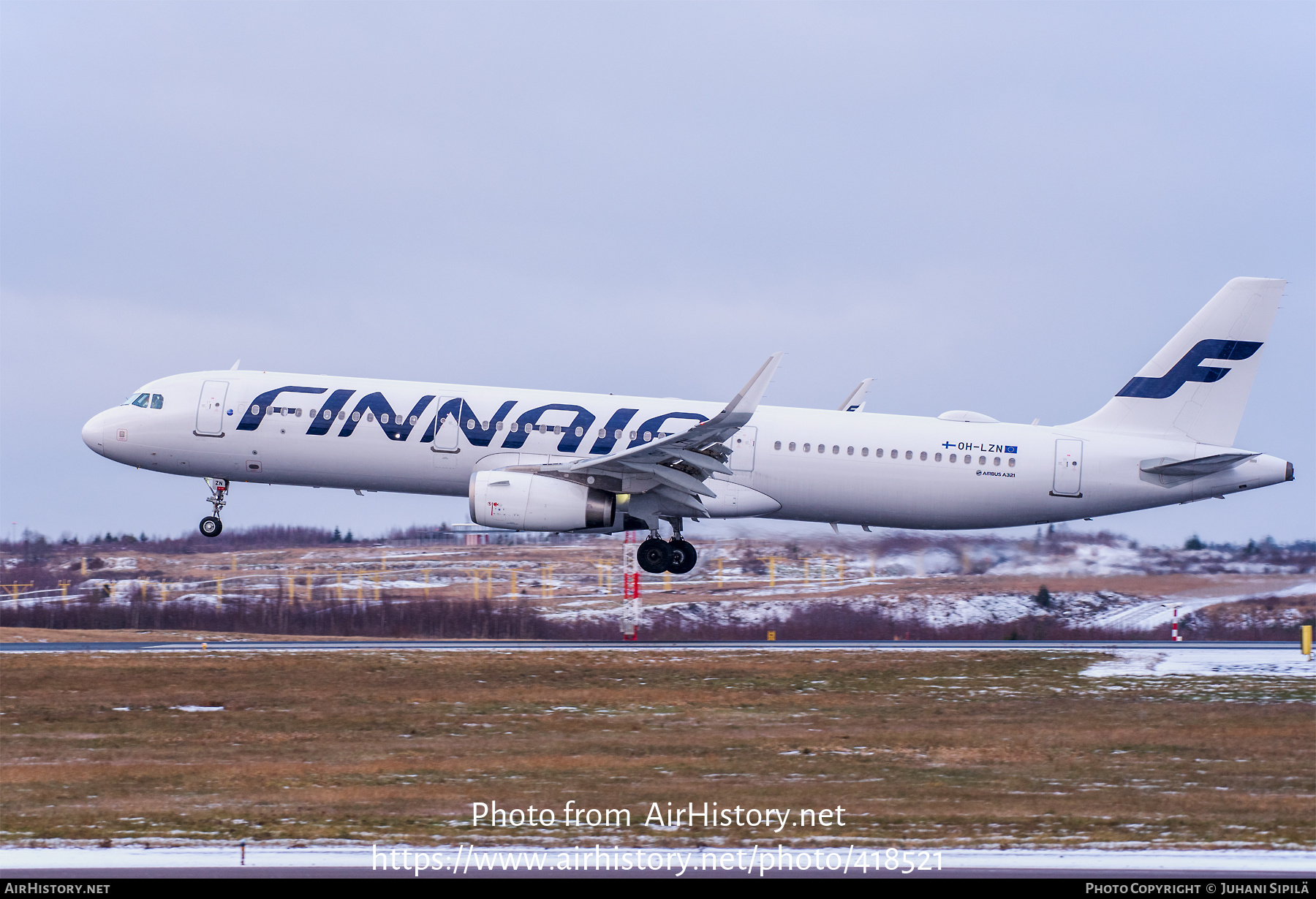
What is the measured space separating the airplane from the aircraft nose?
0.19 ft

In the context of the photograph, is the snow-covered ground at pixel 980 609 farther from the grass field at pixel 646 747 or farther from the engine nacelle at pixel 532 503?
the grass field at pixel 646 747

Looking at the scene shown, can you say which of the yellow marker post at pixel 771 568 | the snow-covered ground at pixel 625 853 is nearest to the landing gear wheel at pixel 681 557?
the yellow marker post at pixel 771 568

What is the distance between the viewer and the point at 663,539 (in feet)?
103

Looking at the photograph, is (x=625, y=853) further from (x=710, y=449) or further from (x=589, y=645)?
(x=710, y=449)

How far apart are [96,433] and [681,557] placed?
573 inches

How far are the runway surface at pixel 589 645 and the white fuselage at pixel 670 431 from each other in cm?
302

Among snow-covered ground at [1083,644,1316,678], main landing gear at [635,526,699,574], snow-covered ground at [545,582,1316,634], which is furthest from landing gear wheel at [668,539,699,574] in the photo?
snow-covered ground at [1083,644,1316,678]

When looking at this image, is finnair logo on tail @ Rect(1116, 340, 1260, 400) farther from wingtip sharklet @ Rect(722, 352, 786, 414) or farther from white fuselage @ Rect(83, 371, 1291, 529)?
wingtip sharklet @ Rect(722, 352, 786, 414)

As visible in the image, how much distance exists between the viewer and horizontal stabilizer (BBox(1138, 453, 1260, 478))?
30.1 meters

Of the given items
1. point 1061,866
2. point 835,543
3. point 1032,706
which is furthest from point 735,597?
point 1061,866

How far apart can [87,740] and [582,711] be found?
770 cm

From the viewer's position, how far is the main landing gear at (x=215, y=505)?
105 feet

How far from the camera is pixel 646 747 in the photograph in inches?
758

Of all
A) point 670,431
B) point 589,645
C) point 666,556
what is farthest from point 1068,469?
point 589,645
